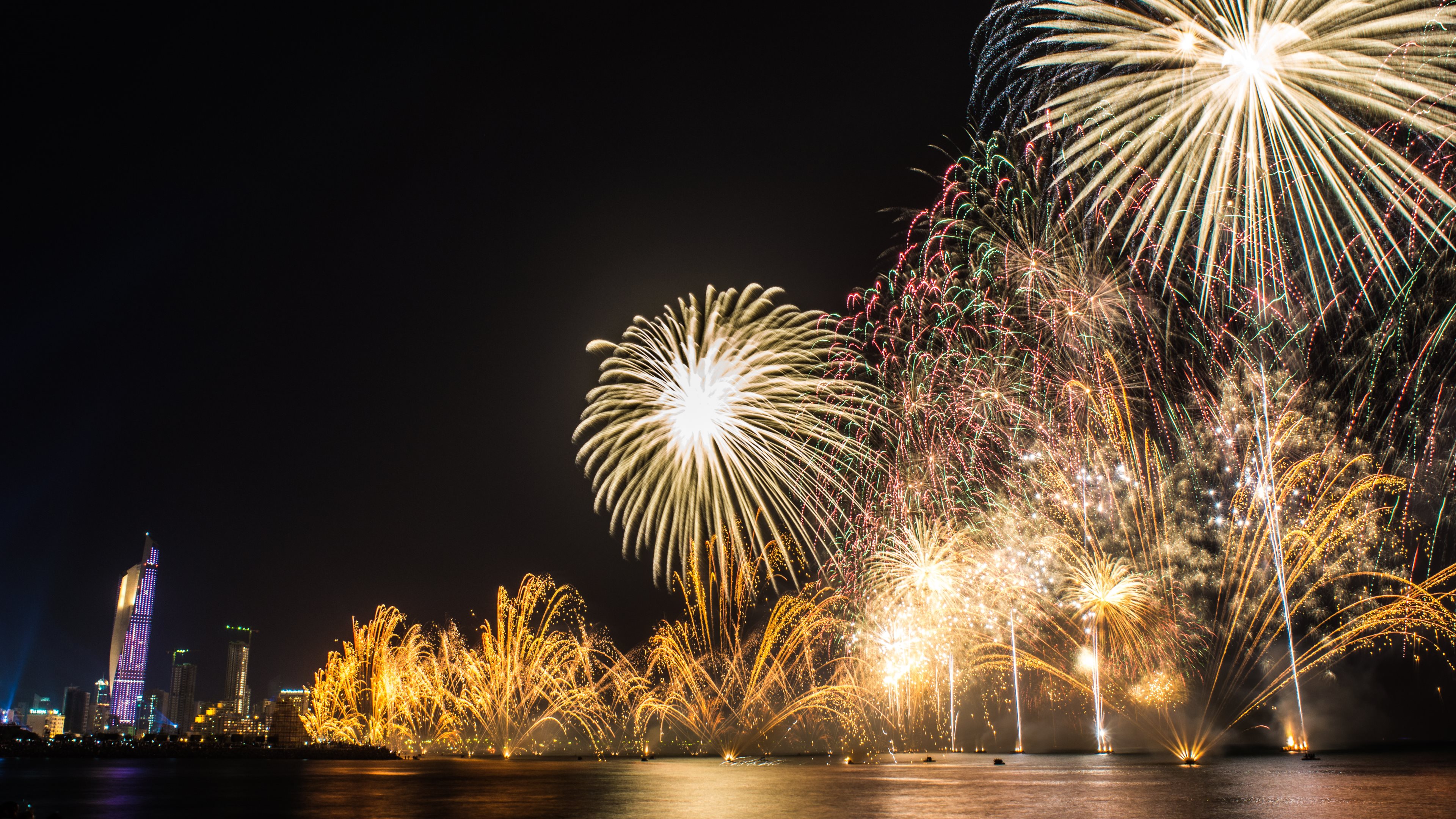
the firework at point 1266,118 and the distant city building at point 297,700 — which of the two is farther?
the distant city building at point 297,700

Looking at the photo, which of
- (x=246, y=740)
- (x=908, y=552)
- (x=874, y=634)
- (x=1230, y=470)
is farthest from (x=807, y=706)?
(x=246, y=740)

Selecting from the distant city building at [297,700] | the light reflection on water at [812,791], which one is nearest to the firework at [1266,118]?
the light reflection on water at [812,791]

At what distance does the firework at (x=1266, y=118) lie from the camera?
66.7 ft

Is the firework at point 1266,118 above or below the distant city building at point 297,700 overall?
above

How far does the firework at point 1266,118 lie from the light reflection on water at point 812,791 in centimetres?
1494

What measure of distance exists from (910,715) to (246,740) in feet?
383

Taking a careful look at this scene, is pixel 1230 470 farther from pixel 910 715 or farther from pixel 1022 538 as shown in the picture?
pixel 910 715

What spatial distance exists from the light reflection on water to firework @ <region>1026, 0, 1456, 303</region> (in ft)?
49.0

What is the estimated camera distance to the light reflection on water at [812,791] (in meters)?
24.5

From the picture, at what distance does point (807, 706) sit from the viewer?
5944 centimetres

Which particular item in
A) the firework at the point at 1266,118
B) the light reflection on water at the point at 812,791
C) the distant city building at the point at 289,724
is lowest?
the distant city building at the point at 289,724

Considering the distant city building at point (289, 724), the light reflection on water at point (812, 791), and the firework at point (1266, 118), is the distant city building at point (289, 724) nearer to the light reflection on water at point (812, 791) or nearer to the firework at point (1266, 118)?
the light reflection on water at point (812, 791)

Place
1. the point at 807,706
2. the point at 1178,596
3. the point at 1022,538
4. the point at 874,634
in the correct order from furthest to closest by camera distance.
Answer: the point at 807,706 → the point at 1178,596 → the point at 874,634 → the point at 1022,538

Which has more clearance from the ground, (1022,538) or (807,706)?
(1022,538)
